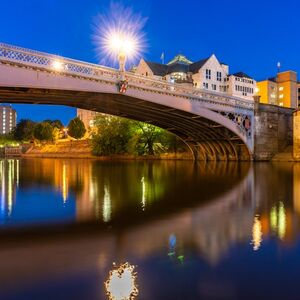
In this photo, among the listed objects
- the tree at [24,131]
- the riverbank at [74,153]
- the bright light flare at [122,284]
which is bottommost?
the bright light flare at [122,284]

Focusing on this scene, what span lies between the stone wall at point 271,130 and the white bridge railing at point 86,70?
973 centimetres

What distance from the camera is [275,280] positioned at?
522 centimetres

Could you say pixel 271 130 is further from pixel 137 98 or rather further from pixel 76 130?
pixel 76 130

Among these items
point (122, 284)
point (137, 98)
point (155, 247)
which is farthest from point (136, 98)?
point (122, 284)

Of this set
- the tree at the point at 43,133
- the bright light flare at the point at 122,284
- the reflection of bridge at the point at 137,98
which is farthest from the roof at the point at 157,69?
the bright light flare at the point at 122,284

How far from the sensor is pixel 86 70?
24.3 meters

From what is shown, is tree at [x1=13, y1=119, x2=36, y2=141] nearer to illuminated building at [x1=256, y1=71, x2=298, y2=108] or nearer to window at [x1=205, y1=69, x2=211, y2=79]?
window at [x1=205, y1=69, x2=211, y2=79]

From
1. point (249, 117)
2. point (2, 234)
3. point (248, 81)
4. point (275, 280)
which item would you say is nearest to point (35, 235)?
point (2, 234)

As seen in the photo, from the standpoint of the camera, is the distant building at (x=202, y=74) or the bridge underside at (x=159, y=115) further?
the distant building at (x=202, y=74)

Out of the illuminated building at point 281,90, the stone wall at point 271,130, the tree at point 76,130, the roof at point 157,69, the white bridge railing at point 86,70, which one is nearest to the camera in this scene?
the white bridge railing at point 86,70

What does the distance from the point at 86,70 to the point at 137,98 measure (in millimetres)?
4986

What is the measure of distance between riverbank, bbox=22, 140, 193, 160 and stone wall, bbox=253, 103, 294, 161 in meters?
12.7

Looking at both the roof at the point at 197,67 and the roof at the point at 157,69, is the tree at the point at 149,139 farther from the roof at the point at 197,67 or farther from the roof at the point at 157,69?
the roof at the point at 197,67

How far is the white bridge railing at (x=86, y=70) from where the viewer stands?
65.5 ft
